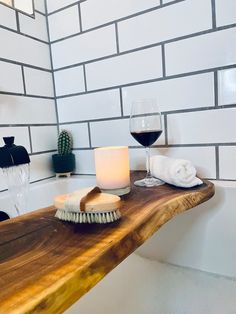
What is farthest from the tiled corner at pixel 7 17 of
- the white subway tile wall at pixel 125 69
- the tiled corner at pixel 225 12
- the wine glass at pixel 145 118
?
the tiled corner at pixel 225 12

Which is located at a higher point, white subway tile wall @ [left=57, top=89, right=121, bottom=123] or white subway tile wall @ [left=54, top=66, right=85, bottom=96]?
white subway tile wall @ [left=54, top=66, right=85, bottom=96]

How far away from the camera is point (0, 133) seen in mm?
727

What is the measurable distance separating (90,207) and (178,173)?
0.86ft

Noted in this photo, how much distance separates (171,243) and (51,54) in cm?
76

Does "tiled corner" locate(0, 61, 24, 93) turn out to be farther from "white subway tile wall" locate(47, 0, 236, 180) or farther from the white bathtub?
the white bathtub

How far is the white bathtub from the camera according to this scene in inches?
24.2

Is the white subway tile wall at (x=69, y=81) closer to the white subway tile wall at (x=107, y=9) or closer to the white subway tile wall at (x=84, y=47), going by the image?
the white subway tile wall at (x=84, y=47)

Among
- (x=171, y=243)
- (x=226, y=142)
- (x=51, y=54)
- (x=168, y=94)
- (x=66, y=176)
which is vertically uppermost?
(x=51, y=54)

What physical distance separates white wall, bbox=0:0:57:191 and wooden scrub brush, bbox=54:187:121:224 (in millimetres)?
429

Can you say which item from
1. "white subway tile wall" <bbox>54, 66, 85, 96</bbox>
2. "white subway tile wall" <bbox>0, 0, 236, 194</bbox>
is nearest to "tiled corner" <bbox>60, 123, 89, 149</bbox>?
"white subway tile wall" <bbox>0, 0, 236, 194</bbox>

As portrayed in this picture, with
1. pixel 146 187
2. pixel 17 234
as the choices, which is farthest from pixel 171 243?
pixel 17 234

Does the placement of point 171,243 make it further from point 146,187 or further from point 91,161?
point 91,161

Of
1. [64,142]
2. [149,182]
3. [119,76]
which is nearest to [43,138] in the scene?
[64,142]

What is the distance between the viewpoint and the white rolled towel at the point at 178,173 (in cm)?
54
